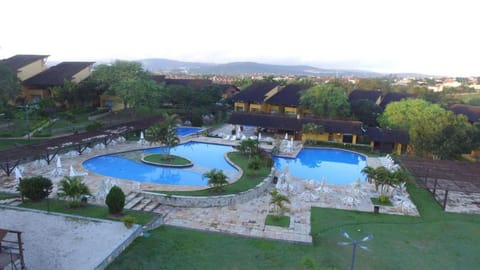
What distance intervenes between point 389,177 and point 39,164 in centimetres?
2055

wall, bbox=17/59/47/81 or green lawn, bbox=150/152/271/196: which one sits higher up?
wall, bbox=17/59/47/81

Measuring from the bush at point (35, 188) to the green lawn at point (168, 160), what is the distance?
8.51m

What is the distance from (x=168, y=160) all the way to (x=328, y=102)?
20.7 meters

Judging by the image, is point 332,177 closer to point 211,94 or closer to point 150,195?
point 150,195

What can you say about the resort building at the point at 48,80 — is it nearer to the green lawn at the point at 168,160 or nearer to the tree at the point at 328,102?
the green lawn at the point at 168,160

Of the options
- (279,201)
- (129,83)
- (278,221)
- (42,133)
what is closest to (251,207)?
(279,201)

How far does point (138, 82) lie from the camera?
118 feet

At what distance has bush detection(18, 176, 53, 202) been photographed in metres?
14.1

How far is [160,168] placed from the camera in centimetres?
2181

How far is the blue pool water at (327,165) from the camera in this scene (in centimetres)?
2278

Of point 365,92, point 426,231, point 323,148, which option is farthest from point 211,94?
point 426,231

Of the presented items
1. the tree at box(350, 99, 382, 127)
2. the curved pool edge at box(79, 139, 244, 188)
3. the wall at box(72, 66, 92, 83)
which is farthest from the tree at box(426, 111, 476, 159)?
the wall at box(72, 66, 92, 83)

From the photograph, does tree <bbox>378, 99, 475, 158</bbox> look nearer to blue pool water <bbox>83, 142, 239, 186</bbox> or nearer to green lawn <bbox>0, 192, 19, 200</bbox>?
blue pool water <bbox>83, 142, 239, 186</bbox>

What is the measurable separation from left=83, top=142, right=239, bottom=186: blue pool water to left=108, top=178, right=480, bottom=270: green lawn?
6.91m
